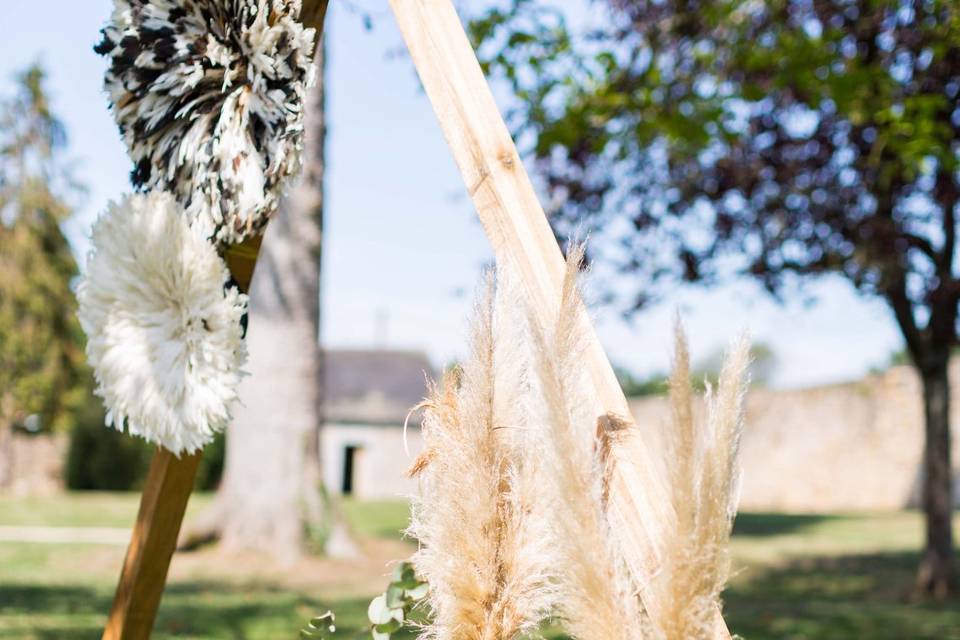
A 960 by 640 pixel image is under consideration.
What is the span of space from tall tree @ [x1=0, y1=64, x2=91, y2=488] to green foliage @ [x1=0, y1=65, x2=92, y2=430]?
25 mm

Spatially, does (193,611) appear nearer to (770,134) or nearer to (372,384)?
(770,134)

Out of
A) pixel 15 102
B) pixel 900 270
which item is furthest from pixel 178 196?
pixel 15 102

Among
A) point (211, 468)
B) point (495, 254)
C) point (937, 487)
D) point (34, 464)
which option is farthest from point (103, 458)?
point (495, 254)

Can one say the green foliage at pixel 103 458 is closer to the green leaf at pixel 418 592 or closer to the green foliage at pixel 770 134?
the green foliage at pixel 770 134

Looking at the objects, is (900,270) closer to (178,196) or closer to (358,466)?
(178,196)

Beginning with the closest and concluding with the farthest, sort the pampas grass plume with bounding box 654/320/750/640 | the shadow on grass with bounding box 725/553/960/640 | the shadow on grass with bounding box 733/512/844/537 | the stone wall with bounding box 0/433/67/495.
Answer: the pampas grass plume with bounding box 654/320/750/640, the shadow on grass with bounding box 725/553/960/640, the shadow on grass with bounding box 733/512/844/537, the stone wall with bounding box 0/433/67/495

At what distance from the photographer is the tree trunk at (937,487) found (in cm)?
785

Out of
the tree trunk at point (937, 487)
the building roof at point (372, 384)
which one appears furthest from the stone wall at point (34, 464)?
the tree trunk at point (937, 487)

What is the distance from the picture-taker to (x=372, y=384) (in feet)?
111

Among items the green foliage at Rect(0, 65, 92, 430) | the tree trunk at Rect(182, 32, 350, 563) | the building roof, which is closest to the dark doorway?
the building roof

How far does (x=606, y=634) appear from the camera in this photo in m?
1.15

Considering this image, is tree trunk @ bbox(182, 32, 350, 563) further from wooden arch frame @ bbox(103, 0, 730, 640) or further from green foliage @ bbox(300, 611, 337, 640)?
wooden arch frame @ bbox(103, 0, 730, 640)

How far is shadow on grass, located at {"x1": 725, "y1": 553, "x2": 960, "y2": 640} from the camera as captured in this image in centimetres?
583

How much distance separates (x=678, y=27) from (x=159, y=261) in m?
5.72
